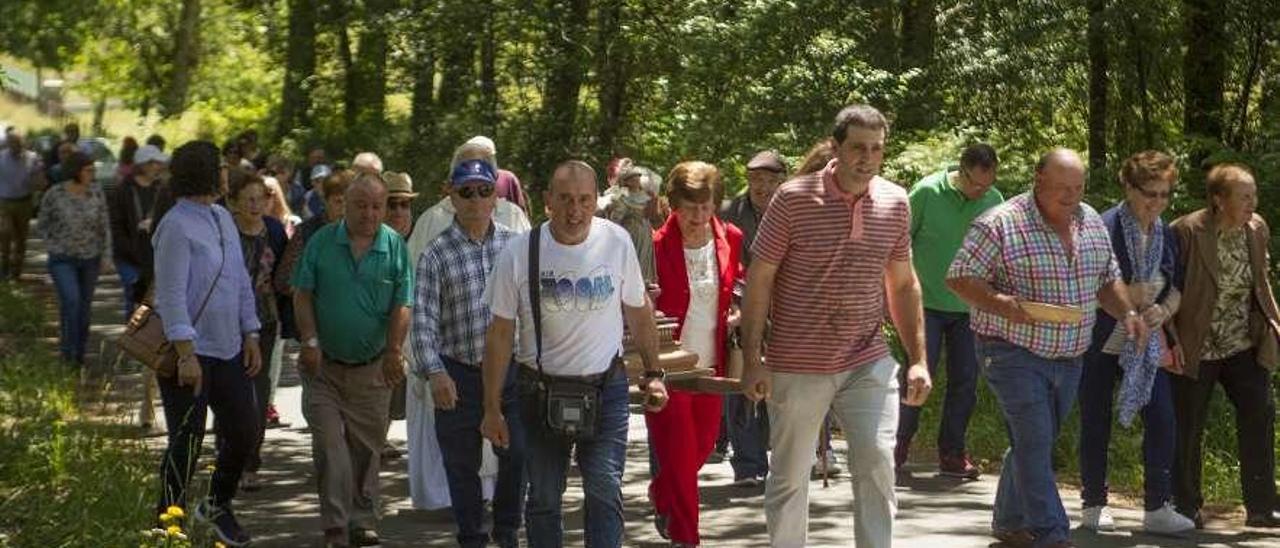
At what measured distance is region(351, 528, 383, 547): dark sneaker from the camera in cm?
1065

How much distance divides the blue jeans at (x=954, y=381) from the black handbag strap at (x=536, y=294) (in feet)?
14.1

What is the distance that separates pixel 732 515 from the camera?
1151cm

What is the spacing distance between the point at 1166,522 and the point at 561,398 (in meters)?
3.62

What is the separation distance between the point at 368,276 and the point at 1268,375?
4294 mm

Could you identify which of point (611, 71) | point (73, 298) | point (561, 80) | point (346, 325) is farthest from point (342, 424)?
point (561, 80)

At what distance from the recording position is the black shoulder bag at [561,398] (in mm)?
8484

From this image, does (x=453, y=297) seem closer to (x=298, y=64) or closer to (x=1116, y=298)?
(x=1116, y=298)

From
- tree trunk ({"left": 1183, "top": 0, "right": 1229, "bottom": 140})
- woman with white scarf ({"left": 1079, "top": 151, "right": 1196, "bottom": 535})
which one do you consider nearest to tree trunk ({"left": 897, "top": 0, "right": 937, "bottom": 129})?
tree trunk ({"left": 1183, "top": 0, "right": 1229, "bottom": 140})

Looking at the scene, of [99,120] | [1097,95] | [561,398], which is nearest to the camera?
[561,398]

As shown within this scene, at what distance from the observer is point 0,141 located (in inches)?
1261

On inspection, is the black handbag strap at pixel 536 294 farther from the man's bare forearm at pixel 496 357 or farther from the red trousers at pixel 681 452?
the red trousers at pixel 681 452

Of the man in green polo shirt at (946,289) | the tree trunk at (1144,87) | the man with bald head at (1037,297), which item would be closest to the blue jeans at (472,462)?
the man with bald head at (1037,297)

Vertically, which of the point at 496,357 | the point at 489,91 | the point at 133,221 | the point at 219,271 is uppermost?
the point at 489,91

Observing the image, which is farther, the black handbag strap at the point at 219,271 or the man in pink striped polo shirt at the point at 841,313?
the black handbag strap at the point at 219,271
